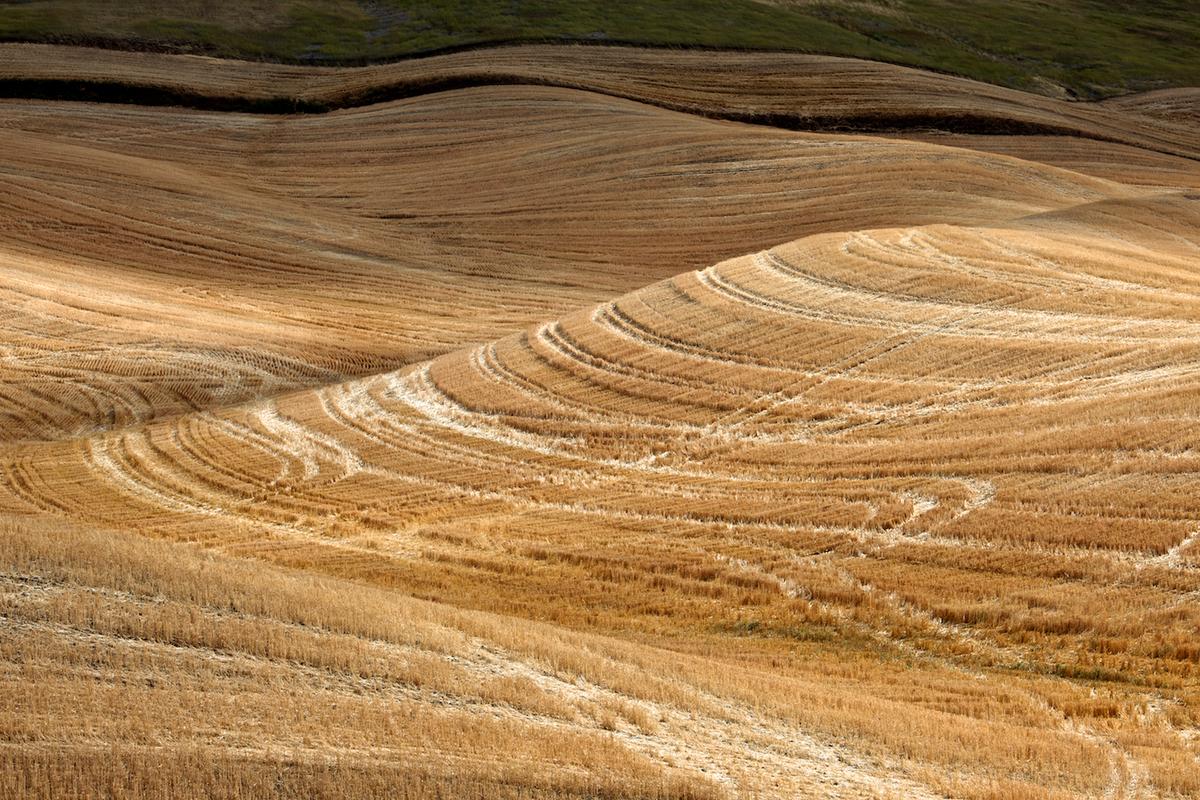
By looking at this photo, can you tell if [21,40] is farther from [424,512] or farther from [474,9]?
[424,512]

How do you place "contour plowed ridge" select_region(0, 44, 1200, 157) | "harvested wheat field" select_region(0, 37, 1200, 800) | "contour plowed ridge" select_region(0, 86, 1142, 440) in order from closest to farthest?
"harvested wheat field" select_region(0, 37, 1200, 800) < "contour plowed ridge" select_region(0, 86, 1142, 440) < "contour plowed ridge" select_region(0, 44, 1200, 157)

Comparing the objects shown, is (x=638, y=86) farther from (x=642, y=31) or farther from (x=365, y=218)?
(x=365, y=218)

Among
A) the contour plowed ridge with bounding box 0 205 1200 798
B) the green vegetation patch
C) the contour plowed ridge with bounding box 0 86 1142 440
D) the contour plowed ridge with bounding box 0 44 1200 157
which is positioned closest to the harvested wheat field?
the contour plowed ridge with bounding box 0 205 1200 798

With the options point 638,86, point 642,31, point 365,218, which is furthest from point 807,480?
point 642,31

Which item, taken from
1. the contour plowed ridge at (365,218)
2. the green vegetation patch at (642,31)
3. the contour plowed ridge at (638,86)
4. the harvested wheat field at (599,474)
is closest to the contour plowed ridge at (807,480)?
the harvested wheat field at (599,474)

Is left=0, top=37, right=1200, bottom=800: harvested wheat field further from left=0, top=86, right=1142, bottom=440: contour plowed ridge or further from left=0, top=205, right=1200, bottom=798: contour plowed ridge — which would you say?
left=0, top=86, right=1142, bottom=440: contour plowed ridge

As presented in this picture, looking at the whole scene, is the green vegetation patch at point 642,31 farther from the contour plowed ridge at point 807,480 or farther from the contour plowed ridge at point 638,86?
the contour plowed ridge at point 807,480
